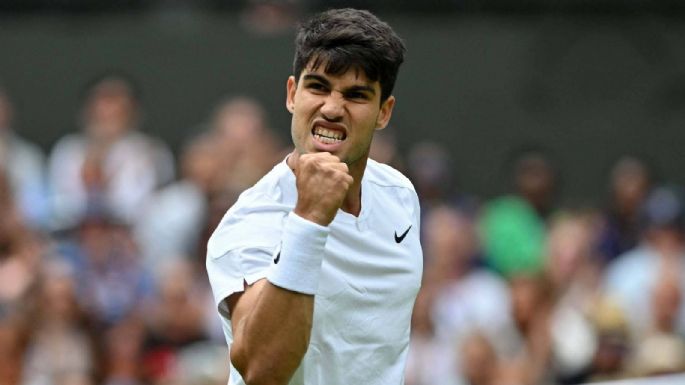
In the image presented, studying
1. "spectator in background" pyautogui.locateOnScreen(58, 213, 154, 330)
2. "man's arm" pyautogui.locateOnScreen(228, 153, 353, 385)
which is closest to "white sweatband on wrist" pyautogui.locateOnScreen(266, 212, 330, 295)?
"man's arm" pyautogui.locateOnScreen(228, 153, 353, 385)

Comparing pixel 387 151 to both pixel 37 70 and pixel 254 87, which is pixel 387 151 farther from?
pixel 37 70

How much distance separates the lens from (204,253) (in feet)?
27.4

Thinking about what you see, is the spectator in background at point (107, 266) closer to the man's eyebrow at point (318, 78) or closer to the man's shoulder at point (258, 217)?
the man's shoulder at point (258, 217)

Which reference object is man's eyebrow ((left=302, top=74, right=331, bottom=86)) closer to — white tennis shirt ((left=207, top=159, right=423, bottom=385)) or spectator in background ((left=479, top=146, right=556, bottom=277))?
→ white tennis shirt ((left=207, top=159, right=423, bottom=385))

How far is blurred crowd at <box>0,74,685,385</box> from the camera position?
7.62m

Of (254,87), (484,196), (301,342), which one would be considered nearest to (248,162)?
(254,87)

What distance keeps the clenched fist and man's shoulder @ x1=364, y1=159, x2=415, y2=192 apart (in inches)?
19.6

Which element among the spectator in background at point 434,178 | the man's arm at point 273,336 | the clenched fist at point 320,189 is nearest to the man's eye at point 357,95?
the clenched fist at point 320,189

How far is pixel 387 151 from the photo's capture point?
8.93m

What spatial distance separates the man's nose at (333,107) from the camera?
141 inches

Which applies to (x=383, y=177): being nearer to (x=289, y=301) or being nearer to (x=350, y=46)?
(x=350, y=46)

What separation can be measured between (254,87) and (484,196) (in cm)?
165

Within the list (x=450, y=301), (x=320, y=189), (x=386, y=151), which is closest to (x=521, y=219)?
(x=386, y=151)

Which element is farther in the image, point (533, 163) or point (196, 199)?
point (533, 163)
